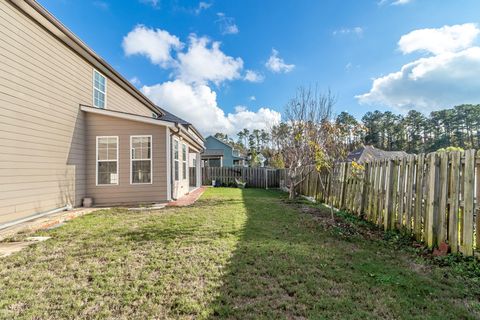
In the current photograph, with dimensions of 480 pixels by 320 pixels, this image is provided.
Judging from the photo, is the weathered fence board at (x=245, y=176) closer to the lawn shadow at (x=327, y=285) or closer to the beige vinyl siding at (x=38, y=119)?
the beige vinyl siding at (x=38, y=119)

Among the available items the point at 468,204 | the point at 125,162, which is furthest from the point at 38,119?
the point at 468,204

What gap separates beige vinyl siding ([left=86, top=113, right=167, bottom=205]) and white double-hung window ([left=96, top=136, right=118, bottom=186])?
0.13m

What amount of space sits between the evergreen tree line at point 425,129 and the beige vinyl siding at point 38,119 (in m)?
43.1

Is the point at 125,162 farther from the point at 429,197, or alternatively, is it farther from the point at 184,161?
the point at 429,197

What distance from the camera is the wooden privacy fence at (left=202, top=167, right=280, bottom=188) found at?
19.4 metres

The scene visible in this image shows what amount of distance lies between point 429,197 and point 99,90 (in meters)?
11.0

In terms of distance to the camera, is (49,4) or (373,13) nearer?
(49,4)

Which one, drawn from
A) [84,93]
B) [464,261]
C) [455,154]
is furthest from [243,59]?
[464,261]

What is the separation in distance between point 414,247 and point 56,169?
8.94 meters

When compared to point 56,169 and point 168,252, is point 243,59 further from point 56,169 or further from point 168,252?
point 168,252

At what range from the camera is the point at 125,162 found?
893 centimetres

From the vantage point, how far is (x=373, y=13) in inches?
381

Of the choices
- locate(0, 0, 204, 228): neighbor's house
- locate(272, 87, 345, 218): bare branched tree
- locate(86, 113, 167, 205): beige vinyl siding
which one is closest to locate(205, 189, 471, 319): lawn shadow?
locate(86, 113, 167, 205): beige vinyl siding

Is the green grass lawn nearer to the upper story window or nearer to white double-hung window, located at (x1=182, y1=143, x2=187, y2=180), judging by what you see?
the upper story window
